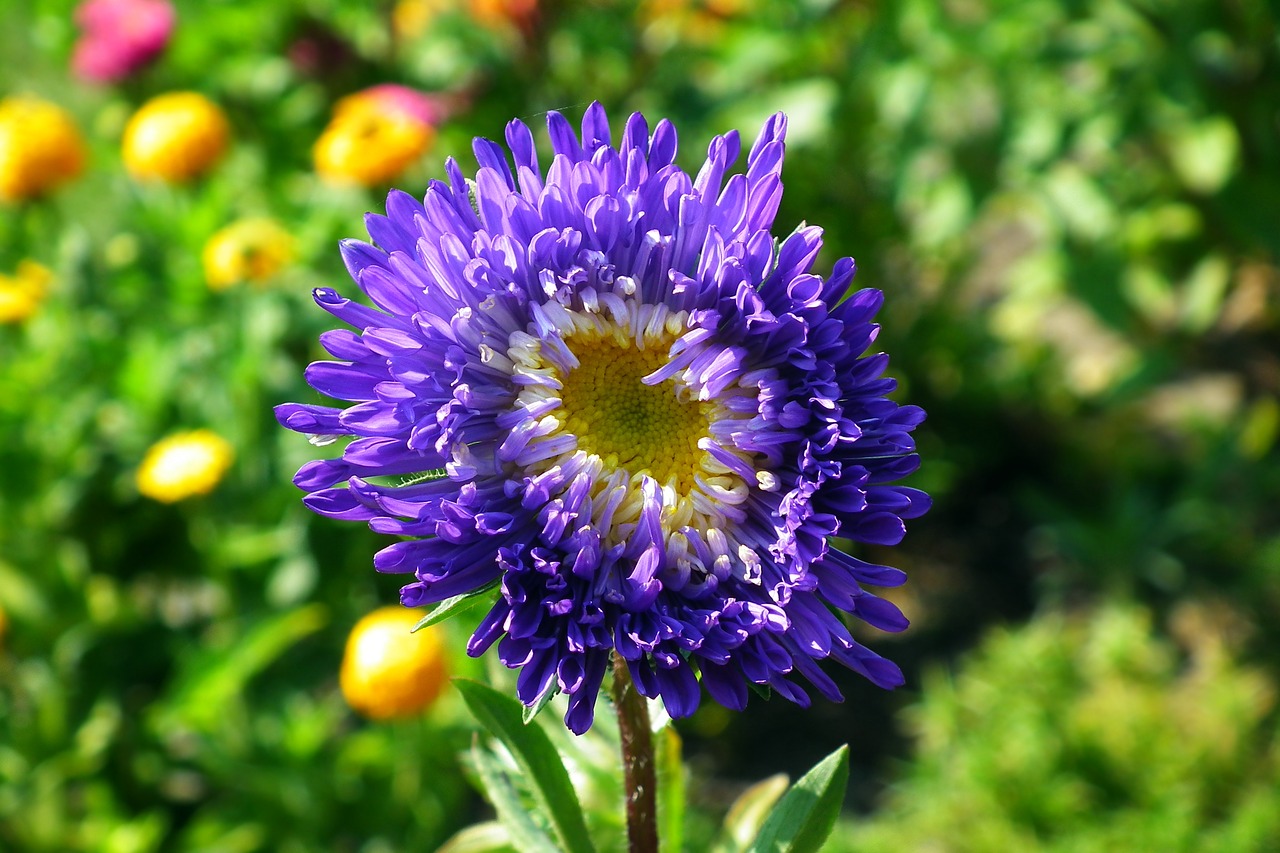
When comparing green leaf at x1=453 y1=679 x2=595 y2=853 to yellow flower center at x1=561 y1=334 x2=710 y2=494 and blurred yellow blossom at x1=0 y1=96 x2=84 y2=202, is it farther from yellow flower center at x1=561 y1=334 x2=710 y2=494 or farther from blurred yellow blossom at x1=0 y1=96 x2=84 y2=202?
blurred yellow blossom at x1=0 y1=96 x2=84 y2=202

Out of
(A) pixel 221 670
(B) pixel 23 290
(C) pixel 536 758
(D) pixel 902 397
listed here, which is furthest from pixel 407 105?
(C) pixel 536 758

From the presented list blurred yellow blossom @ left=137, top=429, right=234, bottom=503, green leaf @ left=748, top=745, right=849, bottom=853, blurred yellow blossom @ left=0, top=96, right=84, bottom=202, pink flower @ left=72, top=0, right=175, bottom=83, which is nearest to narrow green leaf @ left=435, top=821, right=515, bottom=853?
green leaf @ left=748, top=745, right=849, bottom=853

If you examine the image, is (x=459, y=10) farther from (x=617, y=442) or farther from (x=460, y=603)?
(x=460, y=603)

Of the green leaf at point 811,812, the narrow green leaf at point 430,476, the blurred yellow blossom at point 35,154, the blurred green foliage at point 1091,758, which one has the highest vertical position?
the blurred yellow blossom at point 35,154

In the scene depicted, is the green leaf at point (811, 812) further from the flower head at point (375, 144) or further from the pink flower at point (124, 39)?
the pink flower at point (124, 39)

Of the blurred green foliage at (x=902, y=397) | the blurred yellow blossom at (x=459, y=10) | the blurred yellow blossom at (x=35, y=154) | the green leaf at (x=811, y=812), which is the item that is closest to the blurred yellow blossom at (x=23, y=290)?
the blurred green foliage at (x=902, y=397)
